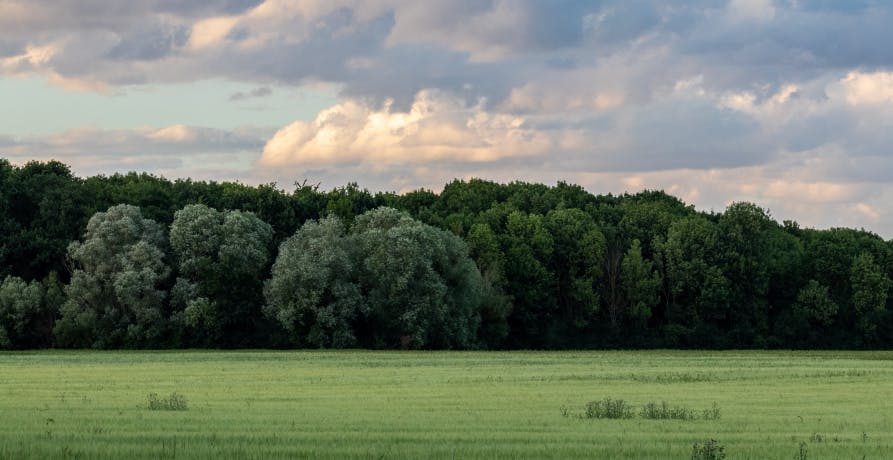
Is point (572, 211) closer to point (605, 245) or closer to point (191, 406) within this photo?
point (605, 245)

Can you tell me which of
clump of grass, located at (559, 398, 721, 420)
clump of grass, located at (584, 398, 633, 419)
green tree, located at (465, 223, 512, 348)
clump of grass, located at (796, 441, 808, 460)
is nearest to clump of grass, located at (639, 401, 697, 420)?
clump of grass, located at (559, 398, 721, 420)

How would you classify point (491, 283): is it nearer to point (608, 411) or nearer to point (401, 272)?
point (401, 272)

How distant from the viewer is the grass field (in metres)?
23.0

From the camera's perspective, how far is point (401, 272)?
98.0 metres

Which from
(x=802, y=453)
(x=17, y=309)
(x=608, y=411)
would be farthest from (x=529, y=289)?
(x=802, y=453)

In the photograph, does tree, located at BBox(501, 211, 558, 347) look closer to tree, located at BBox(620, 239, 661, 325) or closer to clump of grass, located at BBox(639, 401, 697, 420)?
tree, located at BBox(620, 239, 661, 325)

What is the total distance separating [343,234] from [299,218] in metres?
10.6

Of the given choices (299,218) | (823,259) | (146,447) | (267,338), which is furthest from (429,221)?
(146,447)

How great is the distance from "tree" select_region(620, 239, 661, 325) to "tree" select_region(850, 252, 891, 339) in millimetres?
20556

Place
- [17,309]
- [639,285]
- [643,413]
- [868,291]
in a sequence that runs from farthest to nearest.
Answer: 1. [868,291]
2. [639,285]
3. [17,309]
4. [643,413]

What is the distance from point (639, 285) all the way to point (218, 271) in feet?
144

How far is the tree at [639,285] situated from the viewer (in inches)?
4705

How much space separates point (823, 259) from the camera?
124875 millimetres

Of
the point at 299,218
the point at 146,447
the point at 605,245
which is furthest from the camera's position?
the point at 605,245
